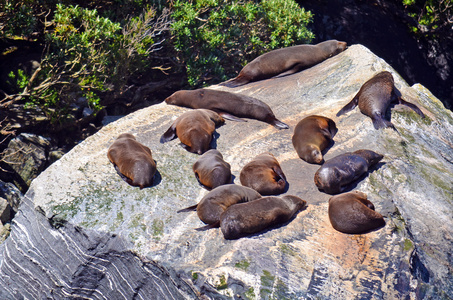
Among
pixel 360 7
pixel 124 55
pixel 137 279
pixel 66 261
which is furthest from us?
pixel 360 7

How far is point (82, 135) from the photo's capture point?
795cm

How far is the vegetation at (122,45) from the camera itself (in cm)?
679

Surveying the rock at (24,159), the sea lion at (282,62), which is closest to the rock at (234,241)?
the sea lion at (282,62)

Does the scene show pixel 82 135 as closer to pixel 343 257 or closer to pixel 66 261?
pixel 66 261

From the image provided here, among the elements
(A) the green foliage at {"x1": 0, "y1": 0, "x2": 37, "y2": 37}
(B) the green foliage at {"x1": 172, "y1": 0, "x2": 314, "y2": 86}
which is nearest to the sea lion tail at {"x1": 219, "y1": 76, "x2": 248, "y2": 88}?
(B) the green foliage at {"x1": 172, "y1": 0, "x2": 314, "y2": 86}

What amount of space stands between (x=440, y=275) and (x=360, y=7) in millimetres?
8743

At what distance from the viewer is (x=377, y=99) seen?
5320 millimetres

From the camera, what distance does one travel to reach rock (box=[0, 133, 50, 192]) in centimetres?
692

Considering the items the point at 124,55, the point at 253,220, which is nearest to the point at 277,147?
the point at 253,220

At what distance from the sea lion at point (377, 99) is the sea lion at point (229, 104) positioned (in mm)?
914

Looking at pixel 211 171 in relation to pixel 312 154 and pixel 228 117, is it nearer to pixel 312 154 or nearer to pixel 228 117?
pixel 312 154

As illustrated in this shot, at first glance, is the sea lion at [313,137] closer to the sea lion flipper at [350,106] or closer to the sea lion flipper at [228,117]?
the sea lion flipper at [350,106]

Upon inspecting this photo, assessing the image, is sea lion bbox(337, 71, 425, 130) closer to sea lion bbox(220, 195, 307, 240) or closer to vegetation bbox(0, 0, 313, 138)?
sea lion bbox(220, 195, 307, 240)

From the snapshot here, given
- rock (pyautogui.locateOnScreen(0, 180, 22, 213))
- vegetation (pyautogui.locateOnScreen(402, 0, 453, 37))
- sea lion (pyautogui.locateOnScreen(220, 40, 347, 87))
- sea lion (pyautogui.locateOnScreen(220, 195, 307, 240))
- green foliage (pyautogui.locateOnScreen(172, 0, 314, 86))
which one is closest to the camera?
sea lion (pyautogui.locateOnScreen(220, 195, 307, 240))
